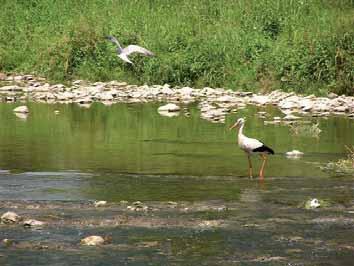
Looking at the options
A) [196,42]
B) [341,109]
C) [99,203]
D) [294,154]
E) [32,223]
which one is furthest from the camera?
[196,42]

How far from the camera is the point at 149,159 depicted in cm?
1316

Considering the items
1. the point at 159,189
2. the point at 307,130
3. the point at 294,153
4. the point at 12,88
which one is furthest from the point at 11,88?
the point at 159,189

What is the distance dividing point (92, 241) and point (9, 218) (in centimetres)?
110

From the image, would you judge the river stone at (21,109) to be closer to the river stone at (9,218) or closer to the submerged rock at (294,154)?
the submerged rock at (294,154)

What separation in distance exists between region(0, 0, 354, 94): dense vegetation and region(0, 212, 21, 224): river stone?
13308mm

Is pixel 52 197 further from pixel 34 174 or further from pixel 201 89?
pixel 201 89

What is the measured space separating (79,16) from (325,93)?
894 centimetres

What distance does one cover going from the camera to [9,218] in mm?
8516

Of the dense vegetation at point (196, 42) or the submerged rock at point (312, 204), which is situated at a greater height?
the dense vegetation at point (196, 42)

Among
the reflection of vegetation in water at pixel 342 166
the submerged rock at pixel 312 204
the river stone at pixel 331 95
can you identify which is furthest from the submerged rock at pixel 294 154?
the river stone at pixel 331 95

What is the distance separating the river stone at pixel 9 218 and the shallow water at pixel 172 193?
0.15m

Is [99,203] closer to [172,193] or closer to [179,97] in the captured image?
[172,193]

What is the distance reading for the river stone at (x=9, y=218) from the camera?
8500 mm

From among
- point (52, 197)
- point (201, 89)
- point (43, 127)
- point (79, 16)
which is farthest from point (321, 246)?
point (79, 16)
